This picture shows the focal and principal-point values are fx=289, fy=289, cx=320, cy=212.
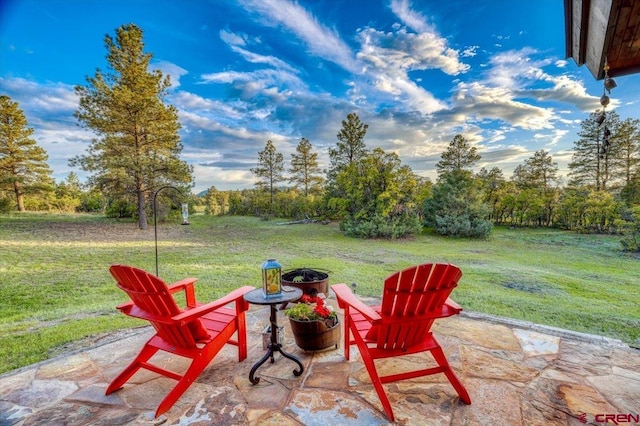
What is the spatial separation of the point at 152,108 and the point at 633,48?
Answer: 44.0ft

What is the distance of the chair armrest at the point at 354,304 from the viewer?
1.64 metres

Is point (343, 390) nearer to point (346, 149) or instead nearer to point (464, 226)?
point (464, 226)

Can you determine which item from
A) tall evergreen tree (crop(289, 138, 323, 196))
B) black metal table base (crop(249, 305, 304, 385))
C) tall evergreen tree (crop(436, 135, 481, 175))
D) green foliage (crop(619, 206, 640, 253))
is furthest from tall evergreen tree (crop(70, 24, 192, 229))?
green foliage (crop(619, 206, 640, 253))

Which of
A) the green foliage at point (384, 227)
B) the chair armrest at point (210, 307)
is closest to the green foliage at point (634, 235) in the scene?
the green foliage at point (384, 227)

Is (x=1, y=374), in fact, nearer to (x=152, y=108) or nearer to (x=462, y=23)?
(x=462, y=23)

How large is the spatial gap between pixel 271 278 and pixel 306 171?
19.9 metres

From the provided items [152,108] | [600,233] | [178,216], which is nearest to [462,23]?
[152,108]

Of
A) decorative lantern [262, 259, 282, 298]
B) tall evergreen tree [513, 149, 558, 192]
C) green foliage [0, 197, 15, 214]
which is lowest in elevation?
decorative lantern [262, 259, 282, 298]

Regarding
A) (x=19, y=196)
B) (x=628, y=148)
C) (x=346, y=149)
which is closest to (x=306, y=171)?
(x=346, y=149)

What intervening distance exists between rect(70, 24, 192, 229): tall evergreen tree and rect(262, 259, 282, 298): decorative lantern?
1147 centimetres

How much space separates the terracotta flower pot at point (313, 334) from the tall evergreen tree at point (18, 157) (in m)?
17.4

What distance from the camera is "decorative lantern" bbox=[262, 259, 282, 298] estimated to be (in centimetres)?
200

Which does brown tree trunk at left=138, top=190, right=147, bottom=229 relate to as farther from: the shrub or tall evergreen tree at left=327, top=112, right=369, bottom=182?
the shrub

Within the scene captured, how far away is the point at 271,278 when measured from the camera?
202cm
